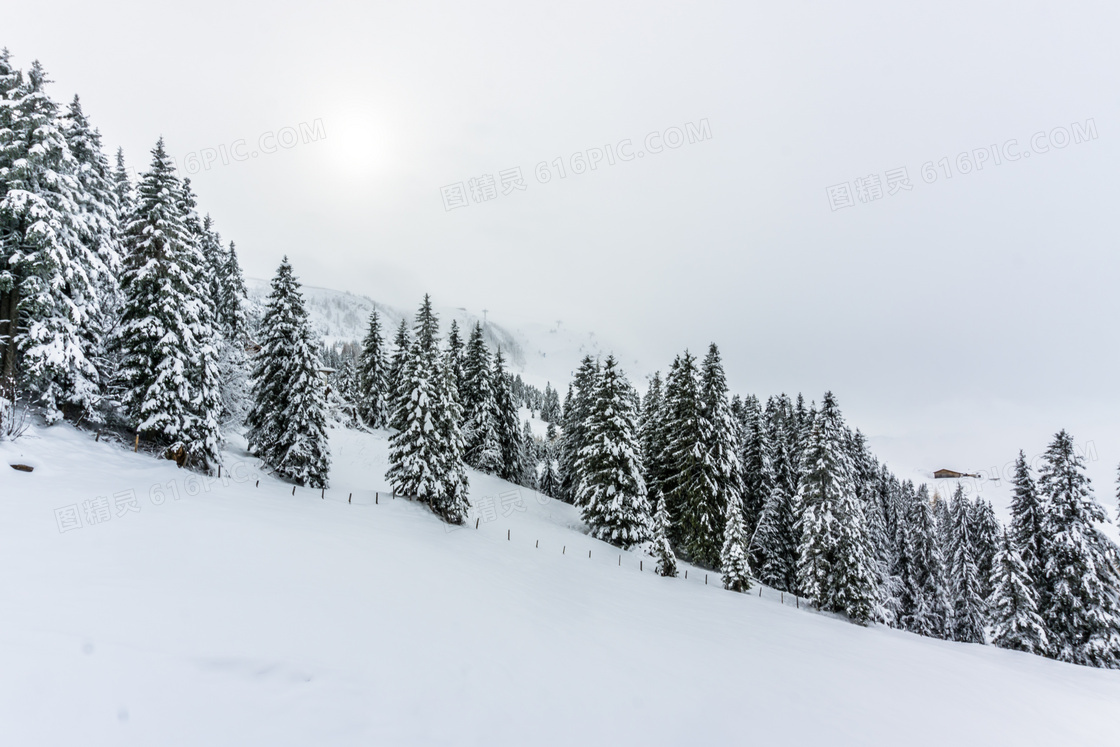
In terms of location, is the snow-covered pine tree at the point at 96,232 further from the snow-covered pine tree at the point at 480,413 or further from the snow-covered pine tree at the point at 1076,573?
the snow-covered pine tree at the point at 1076,573

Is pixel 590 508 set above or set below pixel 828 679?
above

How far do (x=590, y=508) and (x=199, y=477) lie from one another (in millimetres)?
20938

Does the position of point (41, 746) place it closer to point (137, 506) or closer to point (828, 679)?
point (137, 506)

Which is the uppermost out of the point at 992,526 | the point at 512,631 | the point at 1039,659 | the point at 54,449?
the point at 992,526

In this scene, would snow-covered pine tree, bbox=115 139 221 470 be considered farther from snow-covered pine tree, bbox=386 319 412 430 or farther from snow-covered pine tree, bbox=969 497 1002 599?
snow-covered pine tree, bbox=969 497 1002 599

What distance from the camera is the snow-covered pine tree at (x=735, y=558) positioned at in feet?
83.3

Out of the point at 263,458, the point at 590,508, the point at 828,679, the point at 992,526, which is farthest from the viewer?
the point at 992,526

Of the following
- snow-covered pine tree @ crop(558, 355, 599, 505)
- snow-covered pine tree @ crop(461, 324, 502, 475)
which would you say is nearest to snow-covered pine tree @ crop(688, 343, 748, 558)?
snow-covered pine tree @ crop(558, 355, 599, 505)

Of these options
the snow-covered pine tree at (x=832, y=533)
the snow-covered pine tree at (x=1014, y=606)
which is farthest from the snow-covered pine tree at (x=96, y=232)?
the snow-covered pine tree at (x=1014, y=606)

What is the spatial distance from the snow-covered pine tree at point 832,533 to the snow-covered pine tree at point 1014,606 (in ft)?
19.7

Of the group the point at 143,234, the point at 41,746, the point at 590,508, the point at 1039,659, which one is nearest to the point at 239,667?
the point at 41,746

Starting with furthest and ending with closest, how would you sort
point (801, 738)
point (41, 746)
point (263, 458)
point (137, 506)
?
1. point (263, 458)
2. point (137, 506)
3. point (801, 738)
4. point (41, 746)

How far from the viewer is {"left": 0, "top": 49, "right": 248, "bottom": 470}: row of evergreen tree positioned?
1653 centimetres

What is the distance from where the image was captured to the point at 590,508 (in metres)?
30.1
